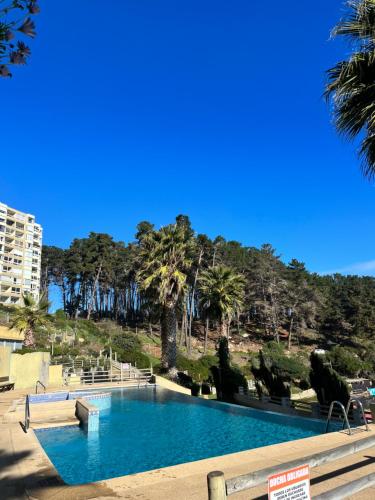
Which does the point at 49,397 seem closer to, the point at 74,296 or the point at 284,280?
the point at 284,280

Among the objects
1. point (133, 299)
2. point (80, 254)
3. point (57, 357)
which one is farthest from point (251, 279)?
point (57, 357)

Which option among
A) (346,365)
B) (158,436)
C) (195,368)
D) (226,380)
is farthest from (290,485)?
(346,365)

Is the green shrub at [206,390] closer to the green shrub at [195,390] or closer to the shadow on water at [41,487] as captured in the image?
the green shrub at [195,390]

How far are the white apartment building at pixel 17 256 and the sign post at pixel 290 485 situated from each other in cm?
8289

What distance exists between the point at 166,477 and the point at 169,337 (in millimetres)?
19483

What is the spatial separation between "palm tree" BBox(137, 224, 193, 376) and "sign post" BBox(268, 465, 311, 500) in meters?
22.6

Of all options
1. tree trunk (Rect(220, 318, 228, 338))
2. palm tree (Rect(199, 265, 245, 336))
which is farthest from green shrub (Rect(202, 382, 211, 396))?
palm tree (Rect(199, 265, 245, 336))

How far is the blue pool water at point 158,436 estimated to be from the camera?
1015 centimetres

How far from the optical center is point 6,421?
12828 mm

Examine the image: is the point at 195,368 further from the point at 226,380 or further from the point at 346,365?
the point at 346,365

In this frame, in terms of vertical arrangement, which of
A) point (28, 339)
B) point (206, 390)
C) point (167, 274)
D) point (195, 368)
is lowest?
point (206, 390)

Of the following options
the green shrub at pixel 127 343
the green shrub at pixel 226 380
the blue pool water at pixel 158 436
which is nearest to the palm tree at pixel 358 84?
the blue pool water at pixel 158 436

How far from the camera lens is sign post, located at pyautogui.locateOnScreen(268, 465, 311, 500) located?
3016 mm

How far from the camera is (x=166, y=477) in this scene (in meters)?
6.64
